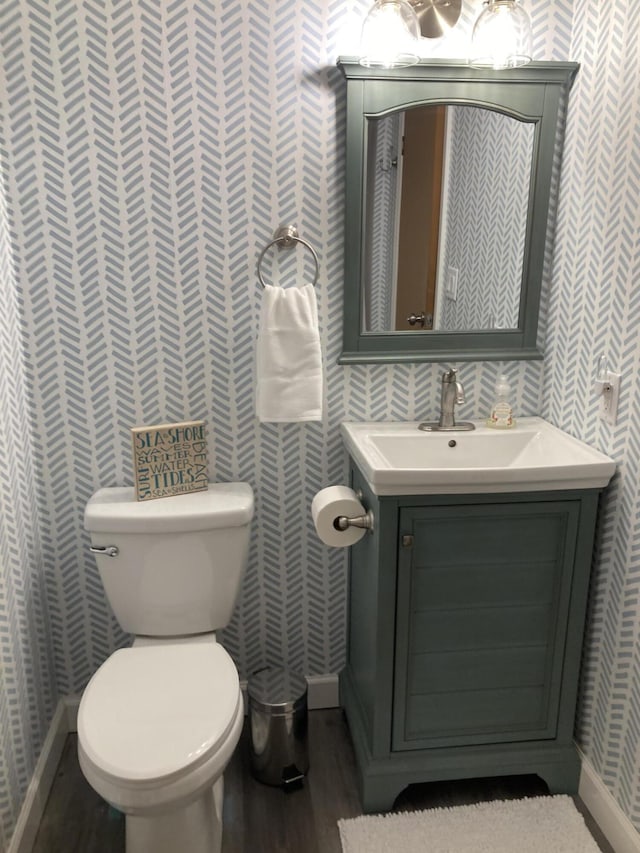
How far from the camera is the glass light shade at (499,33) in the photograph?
1.68m

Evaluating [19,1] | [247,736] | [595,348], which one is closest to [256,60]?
[19,1]

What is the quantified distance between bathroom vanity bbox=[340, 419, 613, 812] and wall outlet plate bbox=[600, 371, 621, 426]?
6.2 inches

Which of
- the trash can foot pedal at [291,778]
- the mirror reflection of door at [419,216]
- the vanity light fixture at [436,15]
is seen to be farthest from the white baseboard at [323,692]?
the vanity light fixture at [436,15]

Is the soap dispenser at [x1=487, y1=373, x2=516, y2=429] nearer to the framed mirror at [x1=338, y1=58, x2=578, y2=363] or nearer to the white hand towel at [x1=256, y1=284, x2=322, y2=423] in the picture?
the framed mirror at [x1=338, y1=58, x2=578, y2=363]

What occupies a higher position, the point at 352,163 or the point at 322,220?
the point at 352,163

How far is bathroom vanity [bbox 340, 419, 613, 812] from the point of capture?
1.66 m

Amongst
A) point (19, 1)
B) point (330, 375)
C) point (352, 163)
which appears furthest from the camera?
point (330, 375)

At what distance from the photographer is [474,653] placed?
176cm

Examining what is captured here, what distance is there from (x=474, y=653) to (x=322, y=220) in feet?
4.00

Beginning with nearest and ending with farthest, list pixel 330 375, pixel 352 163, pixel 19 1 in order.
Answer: pixel 19 1 < pixel 352 163 < pixel 330 375

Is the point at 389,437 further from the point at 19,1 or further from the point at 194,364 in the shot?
the point at 19,1

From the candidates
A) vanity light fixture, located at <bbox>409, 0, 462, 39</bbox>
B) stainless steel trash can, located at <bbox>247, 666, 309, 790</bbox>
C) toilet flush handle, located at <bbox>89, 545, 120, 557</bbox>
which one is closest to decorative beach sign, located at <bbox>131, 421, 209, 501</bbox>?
toilet flush handle, located at <bbox>89, 545, 120, 557</bbox>

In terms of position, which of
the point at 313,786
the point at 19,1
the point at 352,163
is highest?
the point at 19,1

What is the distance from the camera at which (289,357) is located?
184 cm
